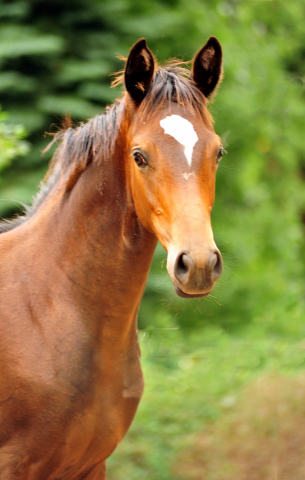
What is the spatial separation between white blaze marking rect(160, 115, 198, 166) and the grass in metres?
2.23

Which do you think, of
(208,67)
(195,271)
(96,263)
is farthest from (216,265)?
(208,67)

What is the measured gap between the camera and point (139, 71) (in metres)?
1.98

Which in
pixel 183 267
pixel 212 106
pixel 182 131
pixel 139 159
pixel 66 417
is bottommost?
pixel 66 417

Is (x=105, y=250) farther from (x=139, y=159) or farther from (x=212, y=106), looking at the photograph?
(x=212, y=106)

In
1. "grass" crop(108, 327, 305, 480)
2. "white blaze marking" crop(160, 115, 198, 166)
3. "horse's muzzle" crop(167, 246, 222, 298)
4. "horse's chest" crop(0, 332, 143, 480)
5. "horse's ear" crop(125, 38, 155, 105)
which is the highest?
"horse's ear" crop(125, 38, 155, 105)

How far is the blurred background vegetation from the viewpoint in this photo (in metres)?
4.08

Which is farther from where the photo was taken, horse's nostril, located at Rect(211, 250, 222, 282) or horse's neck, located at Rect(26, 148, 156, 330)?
horse's neck, located at Rect(26, 148, 156, 330)

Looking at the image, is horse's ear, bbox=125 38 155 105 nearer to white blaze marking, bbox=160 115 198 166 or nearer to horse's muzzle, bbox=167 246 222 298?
white blaze marking, bbox=160 115 198 166

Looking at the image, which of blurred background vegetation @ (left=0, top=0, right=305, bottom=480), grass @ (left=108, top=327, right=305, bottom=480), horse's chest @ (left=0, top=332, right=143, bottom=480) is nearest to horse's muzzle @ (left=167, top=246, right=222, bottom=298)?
horse's chest @ (left=0, top=332, right=143, bottom=480)

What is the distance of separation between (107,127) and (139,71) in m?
0.27

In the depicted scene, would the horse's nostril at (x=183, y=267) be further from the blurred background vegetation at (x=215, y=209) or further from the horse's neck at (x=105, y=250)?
the blurred background vegetation at (x=215, y=209)

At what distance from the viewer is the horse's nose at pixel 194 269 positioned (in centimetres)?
161

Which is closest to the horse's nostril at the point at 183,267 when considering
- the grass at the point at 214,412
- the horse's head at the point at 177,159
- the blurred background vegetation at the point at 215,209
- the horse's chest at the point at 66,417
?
the horse's head at the point at 177,159

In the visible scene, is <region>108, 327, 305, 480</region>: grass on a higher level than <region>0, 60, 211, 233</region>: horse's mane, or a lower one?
lower
